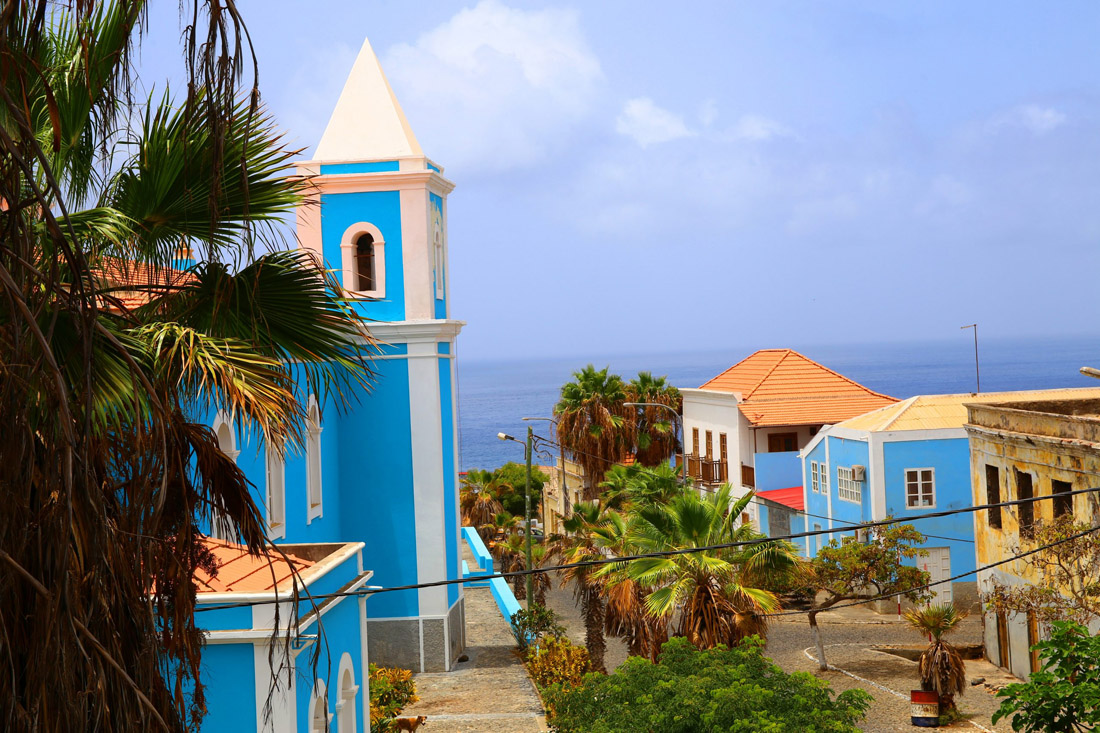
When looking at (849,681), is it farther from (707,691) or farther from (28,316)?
(28,316)

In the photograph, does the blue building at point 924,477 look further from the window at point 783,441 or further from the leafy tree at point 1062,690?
the leafy tree at point 1062,690

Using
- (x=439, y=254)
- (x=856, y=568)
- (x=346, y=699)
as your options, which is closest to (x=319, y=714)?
(x=346, y=699)

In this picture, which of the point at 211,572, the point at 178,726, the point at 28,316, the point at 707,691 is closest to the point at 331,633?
the point at 707,691

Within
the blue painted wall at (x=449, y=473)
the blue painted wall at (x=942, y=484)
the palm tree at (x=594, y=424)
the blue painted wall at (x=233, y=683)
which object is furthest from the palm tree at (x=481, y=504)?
the blue painted wall at (x=233, y=683)

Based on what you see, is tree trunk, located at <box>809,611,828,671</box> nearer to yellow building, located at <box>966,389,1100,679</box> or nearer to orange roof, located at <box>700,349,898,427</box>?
yellow building, located at <box>966,389,1100,679</box>

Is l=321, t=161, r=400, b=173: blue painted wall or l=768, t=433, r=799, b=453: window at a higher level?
l=321, t=161, r=400, b=173: blue painted wall

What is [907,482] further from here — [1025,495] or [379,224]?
[379,224]

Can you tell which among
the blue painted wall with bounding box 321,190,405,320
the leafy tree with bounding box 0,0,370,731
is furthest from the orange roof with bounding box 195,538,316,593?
the blue painted wall with bounding box 321,190,405,320

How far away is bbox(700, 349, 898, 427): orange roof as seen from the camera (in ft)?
126

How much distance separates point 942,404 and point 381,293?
55.4 feet

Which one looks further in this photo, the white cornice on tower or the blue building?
the blue building

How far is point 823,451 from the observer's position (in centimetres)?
3288

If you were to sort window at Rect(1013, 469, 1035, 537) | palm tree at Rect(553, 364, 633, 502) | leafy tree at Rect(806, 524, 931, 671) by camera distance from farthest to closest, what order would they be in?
palm tree at Rect(553, 364, 633, 502)
leafy tree at Rect(806, 524, 931, 671)
window at Rect(1013, 469, 1035, 537)

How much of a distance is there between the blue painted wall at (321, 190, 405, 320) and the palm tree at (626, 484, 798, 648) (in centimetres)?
782
